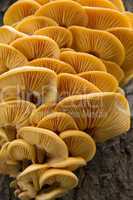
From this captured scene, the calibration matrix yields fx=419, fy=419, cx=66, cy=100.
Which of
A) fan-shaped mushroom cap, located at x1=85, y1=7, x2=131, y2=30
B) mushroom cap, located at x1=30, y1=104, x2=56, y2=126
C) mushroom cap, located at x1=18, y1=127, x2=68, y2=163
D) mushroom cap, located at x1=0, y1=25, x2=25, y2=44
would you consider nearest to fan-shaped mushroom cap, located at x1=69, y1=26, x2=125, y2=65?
fan-shaped mushroom cap, located at x1=85, y1=7, x2=131, y2=30

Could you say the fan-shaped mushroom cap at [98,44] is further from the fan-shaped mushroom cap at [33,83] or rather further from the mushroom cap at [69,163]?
the mushroom cap at [69,163]

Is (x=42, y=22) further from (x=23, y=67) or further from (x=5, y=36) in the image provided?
(x=23, y=67)

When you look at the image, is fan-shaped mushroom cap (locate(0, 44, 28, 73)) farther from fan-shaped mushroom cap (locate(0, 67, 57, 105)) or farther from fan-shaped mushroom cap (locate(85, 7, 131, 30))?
fan-shaped mushroom cap (locate(85, 7, 131, 30))

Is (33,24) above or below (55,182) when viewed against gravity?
above

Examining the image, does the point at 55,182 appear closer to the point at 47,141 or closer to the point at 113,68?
the point at 47,141

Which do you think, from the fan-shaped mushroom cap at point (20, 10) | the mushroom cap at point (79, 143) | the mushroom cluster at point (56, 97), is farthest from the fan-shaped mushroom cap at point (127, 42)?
the mushroom cap at point (79, 143)

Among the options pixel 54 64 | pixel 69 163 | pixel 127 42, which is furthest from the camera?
pixel 127 42

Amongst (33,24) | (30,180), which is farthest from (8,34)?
(30,180)
